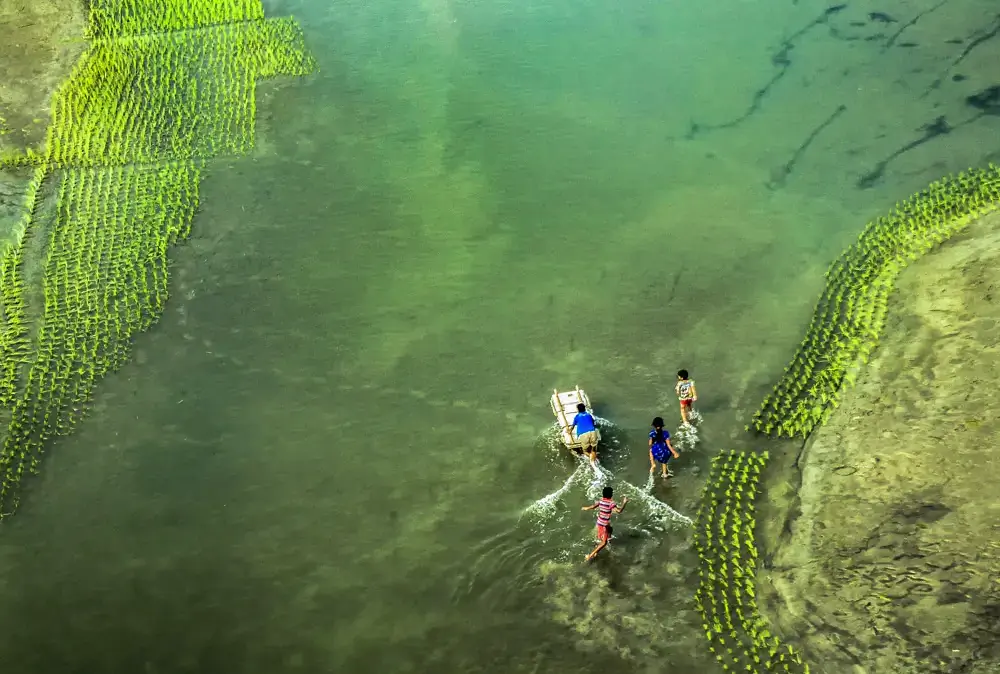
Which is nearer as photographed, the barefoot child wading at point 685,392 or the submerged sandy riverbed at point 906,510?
the submerged sandy riverbed at point 906,510

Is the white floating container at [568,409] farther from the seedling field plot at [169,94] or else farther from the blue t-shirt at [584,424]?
the seedling field plot at [169,94]

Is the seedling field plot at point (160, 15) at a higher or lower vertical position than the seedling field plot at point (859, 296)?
higher

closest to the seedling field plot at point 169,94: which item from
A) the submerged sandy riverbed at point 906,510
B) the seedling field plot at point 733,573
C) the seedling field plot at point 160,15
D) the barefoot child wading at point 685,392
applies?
the seedling field plot at point 160,15

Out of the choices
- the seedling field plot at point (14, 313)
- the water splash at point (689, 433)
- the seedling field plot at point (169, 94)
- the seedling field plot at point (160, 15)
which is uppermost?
the seedling field plot at point (160, 15)

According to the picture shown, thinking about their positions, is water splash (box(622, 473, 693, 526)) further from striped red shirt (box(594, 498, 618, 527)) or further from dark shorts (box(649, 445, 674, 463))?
striped red shirt (box(594, 498, 618, 527))

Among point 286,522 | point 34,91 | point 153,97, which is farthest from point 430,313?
point 34,91

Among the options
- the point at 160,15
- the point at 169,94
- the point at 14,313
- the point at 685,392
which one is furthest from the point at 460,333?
the point at 160,15

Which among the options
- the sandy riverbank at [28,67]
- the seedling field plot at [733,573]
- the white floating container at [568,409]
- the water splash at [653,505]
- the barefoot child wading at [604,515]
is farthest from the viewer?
the sandy riverbank at [28,67]

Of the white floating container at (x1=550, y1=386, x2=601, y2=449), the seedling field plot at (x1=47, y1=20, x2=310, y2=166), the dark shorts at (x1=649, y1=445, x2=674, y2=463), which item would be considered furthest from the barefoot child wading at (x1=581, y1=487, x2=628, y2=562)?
the seedling field plot at (x1=47, y1=20, x2=310, y2=166)
